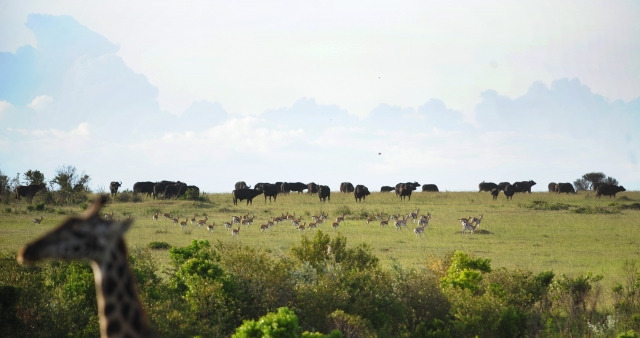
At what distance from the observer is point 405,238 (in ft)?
136

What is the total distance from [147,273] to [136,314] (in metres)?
17.5

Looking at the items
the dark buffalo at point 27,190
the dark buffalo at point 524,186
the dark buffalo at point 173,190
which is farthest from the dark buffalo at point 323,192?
the dark buffalo at point 524,186

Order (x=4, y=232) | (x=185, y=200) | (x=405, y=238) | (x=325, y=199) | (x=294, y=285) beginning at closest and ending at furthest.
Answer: (x=294, y=285), (x=405, y=238), (x=4, y=232), (x=185, y=200), (x=325, y=199)

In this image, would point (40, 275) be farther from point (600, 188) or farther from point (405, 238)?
point (600, 188)

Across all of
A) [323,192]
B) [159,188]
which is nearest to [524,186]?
[323,192]

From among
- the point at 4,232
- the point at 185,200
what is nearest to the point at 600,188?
the point at 185,200

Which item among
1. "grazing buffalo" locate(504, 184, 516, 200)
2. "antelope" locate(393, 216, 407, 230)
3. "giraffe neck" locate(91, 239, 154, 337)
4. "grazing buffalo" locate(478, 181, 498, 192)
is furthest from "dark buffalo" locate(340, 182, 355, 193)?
"giraffe neck" locate(91, 239, 154, 337)

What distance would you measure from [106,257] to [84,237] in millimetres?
193

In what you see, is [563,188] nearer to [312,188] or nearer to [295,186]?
[312,188]

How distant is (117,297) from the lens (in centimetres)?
486

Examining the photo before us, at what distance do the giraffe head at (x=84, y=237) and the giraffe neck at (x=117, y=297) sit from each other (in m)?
0.06

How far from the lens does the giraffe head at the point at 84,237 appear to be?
Result: 466 cm

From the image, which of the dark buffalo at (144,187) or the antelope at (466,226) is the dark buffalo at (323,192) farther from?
the antelope at (466,226)

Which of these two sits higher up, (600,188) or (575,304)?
(600,188)
